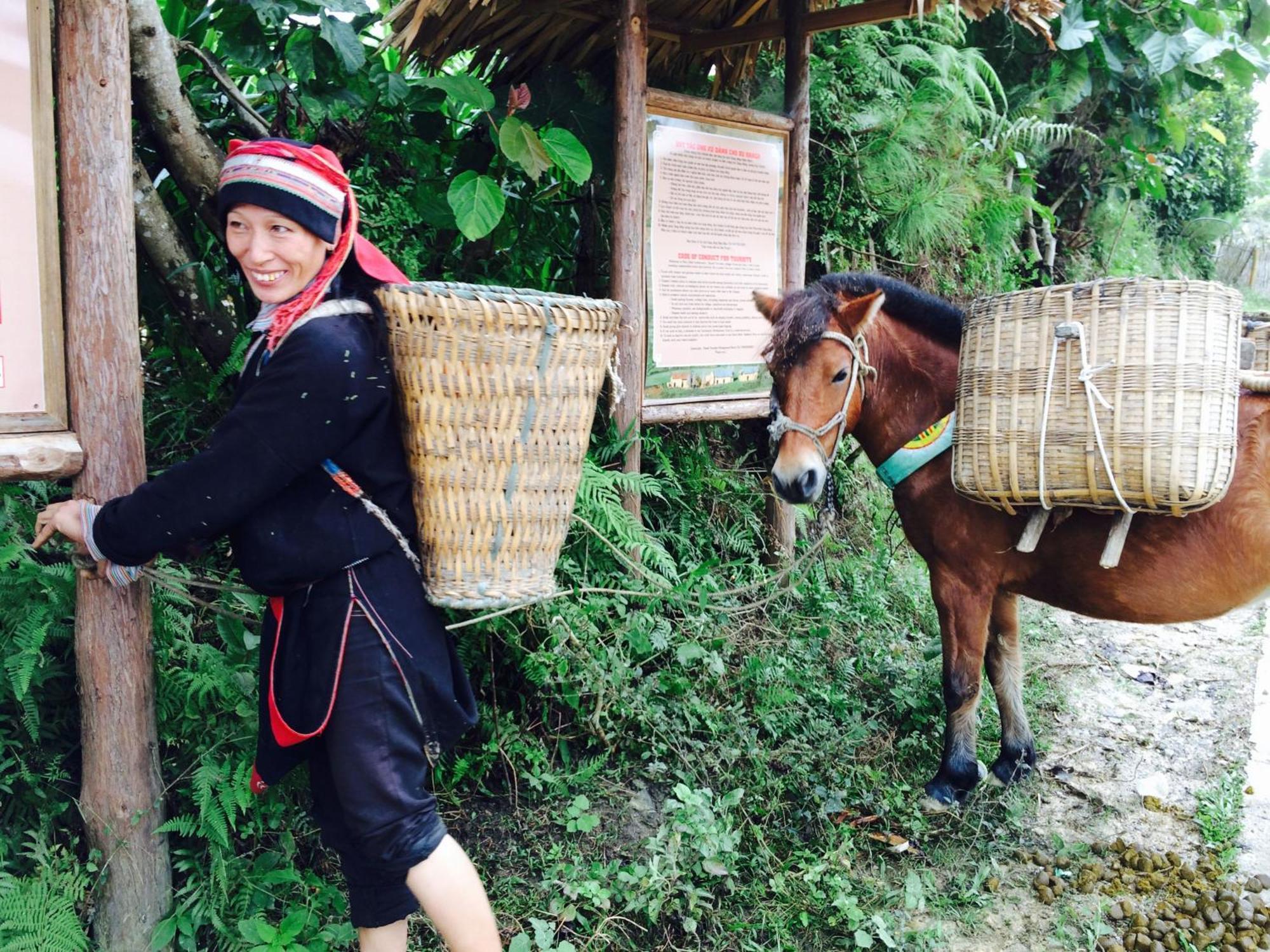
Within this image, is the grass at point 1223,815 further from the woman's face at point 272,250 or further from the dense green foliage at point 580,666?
the woman's face at point 272,250

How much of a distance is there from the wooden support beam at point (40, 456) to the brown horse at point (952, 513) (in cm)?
223

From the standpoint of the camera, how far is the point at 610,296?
4137mm

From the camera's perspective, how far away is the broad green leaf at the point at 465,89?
3602 millimetres

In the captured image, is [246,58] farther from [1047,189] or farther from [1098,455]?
[1047,189]

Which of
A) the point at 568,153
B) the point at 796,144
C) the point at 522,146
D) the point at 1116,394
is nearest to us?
the point at 1116,394

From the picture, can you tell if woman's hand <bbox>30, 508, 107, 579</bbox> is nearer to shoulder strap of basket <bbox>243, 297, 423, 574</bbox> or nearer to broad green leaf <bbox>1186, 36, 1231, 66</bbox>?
shoulder strap of basket <bbox>243, 297, 423, 574</bbox>

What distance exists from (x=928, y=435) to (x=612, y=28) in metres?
2.39

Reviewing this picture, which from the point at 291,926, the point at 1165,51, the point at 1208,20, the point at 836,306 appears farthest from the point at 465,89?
the point at 1208,20

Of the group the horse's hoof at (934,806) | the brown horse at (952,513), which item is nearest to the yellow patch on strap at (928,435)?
the brown horse at (952,513)

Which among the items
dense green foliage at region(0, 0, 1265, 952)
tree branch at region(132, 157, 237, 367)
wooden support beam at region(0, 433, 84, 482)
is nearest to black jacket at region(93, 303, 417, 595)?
wooden support beam at region(0, 433, 84, 482)

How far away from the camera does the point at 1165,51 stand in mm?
7418

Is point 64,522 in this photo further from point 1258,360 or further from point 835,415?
point 1258,360

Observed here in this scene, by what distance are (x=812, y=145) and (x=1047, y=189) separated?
499cm

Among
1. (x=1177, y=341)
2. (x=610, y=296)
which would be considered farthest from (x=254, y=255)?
(x=1177, y=341)
